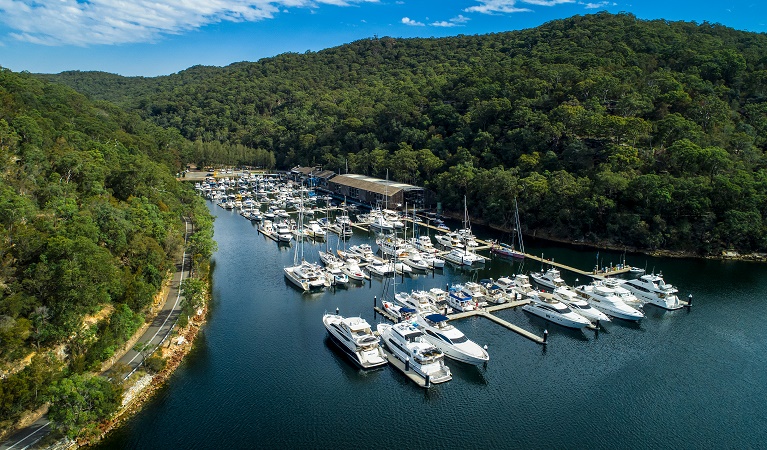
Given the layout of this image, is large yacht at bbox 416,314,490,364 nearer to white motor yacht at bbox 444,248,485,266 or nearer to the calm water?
the calm water

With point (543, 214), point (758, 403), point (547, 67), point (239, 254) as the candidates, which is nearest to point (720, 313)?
point (758, 403)

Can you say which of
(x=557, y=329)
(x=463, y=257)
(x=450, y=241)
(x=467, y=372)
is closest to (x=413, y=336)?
(x=467, y=372)

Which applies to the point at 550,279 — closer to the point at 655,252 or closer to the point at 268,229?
Answer: the point at 655,252

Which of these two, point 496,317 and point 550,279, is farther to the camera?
point 550,279

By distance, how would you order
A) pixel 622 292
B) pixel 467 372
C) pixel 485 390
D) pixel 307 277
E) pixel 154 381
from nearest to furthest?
1. pixel 154 381
2. pixel 485 390
3. pixel 467 372
4. pixel 622 292
5. pixel 307 277

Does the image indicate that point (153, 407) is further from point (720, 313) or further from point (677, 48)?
point (677, 48)

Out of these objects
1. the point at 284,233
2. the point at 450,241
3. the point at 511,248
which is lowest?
the point at 284,233

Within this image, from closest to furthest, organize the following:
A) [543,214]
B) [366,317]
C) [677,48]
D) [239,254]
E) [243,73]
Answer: [366,317] → [239,254] → [543,214] → [677,48] → [243,73]

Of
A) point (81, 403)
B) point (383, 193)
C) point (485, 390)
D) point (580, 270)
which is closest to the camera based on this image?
point (81, 403)
